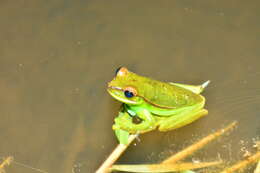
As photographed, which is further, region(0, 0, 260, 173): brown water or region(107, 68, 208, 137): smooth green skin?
Result: region(0, 0, 260, 173): brown water

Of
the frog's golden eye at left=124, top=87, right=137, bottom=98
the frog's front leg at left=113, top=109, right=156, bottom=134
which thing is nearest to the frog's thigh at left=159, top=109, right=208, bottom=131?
the frog's front leg at left=113, top=109, right=156, bottom=134

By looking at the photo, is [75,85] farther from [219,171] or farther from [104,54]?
[219,171]

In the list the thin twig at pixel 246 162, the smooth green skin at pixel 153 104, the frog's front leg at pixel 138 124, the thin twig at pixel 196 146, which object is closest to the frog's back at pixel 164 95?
the smooth green skin at pixel 153 104

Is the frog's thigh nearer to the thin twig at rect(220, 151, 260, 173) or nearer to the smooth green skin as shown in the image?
the smooth green skin

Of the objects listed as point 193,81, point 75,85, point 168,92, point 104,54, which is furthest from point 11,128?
point 193,81

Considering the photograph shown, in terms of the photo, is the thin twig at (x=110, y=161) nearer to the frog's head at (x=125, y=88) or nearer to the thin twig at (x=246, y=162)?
the frog's head at (x=125, y=88)

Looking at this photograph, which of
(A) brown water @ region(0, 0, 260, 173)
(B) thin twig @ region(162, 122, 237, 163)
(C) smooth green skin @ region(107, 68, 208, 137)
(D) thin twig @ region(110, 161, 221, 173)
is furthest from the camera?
(A) brown water @ region(0, 0, 260, 173)

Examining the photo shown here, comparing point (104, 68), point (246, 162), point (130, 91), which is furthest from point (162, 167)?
point (104, 68)
